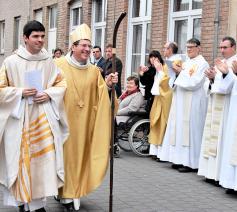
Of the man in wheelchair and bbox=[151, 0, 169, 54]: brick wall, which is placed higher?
→ bbox=[151, 0, 169, 54]: brick wall

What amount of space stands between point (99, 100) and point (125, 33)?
8523 mm

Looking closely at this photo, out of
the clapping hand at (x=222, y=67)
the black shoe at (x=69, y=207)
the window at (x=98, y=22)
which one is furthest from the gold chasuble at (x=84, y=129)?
the window at (x=98, y=22)

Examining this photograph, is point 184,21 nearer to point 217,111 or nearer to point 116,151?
point 116,151

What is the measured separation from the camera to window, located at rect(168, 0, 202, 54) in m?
11.7

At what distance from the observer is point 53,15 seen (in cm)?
2055

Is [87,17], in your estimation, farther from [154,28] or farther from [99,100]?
[99,100]

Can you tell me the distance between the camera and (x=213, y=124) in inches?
311

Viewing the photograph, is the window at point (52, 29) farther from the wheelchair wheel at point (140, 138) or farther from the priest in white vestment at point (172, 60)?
the priest in white vestment at point (172, 60)

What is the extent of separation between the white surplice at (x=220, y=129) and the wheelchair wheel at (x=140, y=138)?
2320 millimetres

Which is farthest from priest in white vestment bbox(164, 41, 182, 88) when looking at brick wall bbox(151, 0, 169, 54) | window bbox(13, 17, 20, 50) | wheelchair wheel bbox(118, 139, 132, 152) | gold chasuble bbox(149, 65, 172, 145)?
window bbox(13, 17, 20, 50)

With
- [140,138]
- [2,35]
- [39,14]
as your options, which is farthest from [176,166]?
[2,35]

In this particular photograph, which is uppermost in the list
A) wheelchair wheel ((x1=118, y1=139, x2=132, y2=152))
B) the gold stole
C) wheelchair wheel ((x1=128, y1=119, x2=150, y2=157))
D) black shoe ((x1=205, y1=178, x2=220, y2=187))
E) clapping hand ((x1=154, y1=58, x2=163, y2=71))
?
clapping hand ((x1=154, y1=58, x2=163, y2=71))

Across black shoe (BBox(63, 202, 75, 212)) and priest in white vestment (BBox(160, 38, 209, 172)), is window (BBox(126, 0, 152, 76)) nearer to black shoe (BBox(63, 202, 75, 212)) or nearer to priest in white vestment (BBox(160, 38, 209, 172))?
priest in white vestment (BBox(160, 38, 209, 172))

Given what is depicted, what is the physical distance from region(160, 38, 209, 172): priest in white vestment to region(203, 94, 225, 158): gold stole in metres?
0.68
